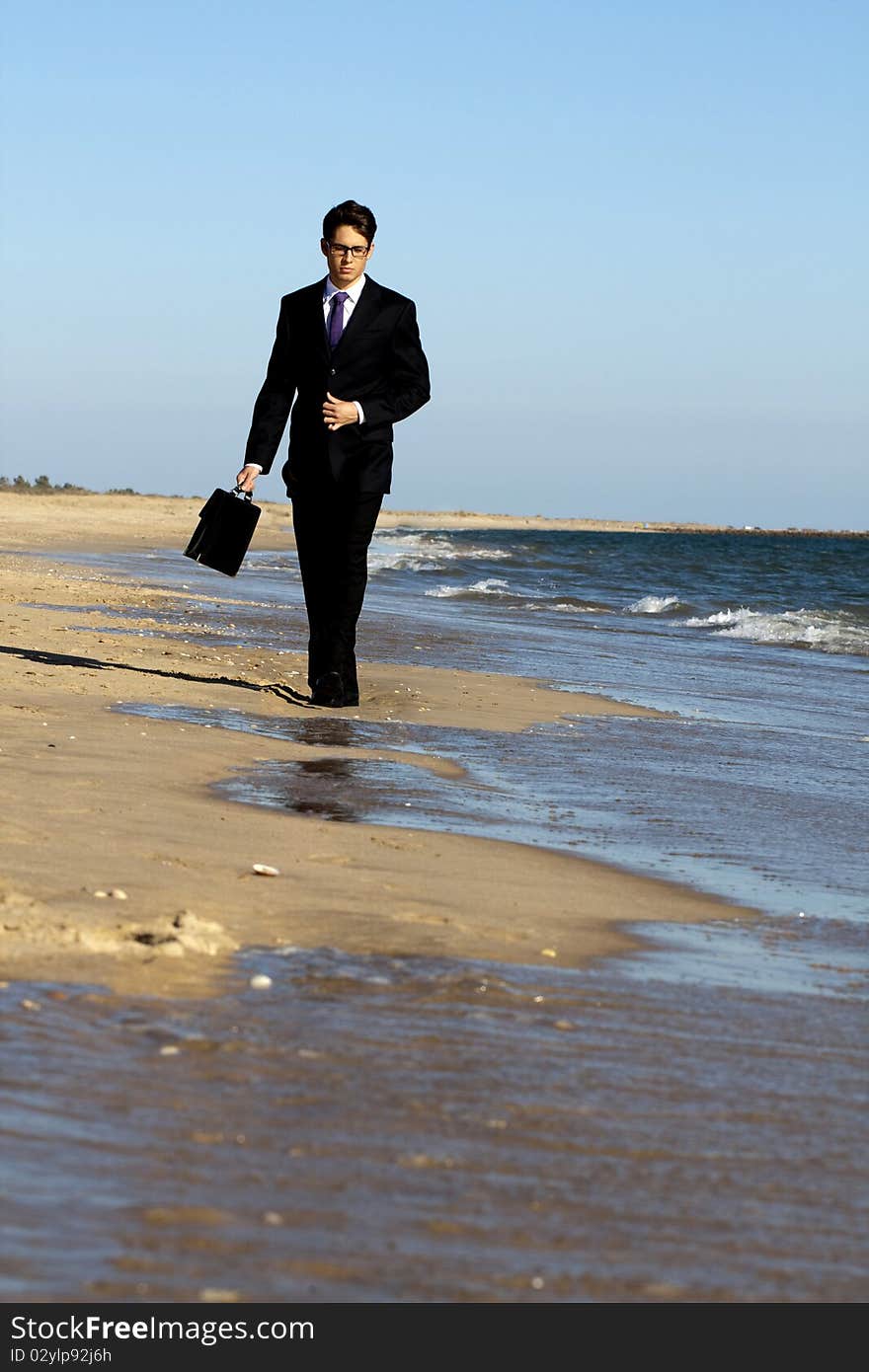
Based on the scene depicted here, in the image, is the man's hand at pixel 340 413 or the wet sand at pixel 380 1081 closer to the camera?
the wet sand at pixel 380 1081

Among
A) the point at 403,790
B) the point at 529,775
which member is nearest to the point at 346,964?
the point at 403,790

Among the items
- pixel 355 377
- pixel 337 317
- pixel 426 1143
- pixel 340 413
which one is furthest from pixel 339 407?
pixel 426 1143

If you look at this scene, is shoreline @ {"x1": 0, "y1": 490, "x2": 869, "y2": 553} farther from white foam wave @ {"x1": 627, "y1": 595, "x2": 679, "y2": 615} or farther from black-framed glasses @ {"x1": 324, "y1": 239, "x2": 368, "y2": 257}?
black-framed glasses @ {"x1": 324, "y1": 239, "x2": 368, "y2": 257}

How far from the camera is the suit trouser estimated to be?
6.96 m

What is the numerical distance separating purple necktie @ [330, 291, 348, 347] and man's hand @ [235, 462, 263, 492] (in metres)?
0.64

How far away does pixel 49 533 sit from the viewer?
28.3 metres

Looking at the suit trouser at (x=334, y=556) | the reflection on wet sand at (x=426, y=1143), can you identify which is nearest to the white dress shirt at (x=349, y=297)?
the suit trouser at (x=334, y=556)

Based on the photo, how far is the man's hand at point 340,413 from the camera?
669cm

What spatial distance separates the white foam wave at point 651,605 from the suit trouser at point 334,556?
1282cm

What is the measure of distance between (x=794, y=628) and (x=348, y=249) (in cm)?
1177

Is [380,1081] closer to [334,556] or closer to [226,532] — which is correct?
[334,556]

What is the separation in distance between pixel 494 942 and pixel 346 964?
0.41 m

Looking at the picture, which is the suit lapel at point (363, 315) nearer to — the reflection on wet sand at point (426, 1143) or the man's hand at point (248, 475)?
the man's hand at point (248, 475)
